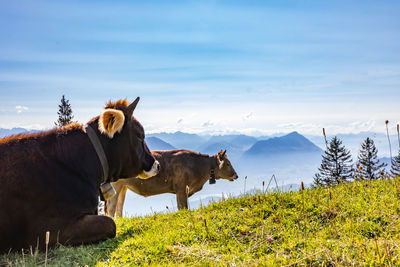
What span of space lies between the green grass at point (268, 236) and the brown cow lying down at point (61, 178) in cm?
34

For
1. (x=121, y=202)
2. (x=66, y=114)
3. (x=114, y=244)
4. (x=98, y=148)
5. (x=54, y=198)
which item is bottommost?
(x=121, y=202)

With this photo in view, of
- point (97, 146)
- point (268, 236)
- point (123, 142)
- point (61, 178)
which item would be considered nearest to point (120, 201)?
point (123, 142)

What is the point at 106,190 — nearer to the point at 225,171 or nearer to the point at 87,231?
the point at 87,231

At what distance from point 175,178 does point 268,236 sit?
40.4 feet

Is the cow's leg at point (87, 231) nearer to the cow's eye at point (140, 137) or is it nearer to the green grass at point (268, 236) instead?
the green grass at point (268, 236)

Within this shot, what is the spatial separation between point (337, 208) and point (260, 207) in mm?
1267

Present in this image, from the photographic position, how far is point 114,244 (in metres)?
5.98

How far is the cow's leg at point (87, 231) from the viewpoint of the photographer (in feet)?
20.2

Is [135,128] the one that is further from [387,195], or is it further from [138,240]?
[387,195]

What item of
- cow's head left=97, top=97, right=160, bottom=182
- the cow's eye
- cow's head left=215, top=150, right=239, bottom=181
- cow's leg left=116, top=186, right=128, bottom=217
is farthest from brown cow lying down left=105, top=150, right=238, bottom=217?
the cow's eye

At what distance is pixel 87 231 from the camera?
6234 millimetres

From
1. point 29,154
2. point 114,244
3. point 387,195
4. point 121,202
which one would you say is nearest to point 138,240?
point 114,244

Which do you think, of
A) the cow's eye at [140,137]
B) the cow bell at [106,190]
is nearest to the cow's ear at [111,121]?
the cow's eye at [140,137]

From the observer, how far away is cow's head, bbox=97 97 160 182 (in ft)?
23.8
